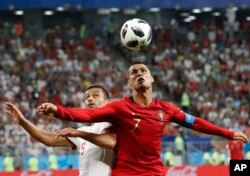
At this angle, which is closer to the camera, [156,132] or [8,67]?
[156,132]

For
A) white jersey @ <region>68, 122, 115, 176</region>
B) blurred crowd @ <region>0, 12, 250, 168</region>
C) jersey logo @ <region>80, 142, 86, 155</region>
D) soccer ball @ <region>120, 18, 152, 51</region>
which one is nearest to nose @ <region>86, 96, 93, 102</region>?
white jersey @ <region>68, 122, 115, 176</region>

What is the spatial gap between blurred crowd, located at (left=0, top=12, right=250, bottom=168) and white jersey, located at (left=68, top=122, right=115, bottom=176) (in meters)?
13.1

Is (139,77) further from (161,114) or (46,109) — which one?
(46,109)

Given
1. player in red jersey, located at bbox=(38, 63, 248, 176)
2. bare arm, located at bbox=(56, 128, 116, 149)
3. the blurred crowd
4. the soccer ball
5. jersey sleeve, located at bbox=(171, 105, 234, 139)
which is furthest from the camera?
the blurred crowd

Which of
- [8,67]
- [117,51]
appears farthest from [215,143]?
[117,51]

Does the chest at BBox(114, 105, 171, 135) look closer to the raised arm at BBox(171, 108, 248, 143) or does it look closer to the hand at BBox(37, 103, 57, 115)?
the raised arm at BBox(171, 108, 248, 143)

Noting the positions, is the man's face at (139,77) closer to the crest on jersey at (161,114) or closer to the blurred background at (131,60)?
the crest on jersey at (161,114)

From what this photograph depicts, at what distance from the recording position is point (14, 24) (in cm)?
2941

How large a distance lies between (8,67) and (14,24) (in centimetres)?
406

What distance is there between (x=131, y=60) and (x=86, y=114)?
22862 mm

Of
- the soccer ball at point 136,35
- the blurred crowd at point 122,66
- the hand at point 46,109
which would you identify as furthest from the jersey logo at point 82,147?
the blurred crowd at point 122,66

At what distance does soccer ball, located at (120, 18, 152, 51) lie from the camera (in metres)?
8.25

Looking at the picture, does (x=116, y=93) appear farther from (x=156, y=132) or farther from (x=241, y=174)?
(x=156, y=132)

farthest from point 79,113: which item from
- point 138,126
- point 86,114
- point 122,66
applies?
point 122,66
